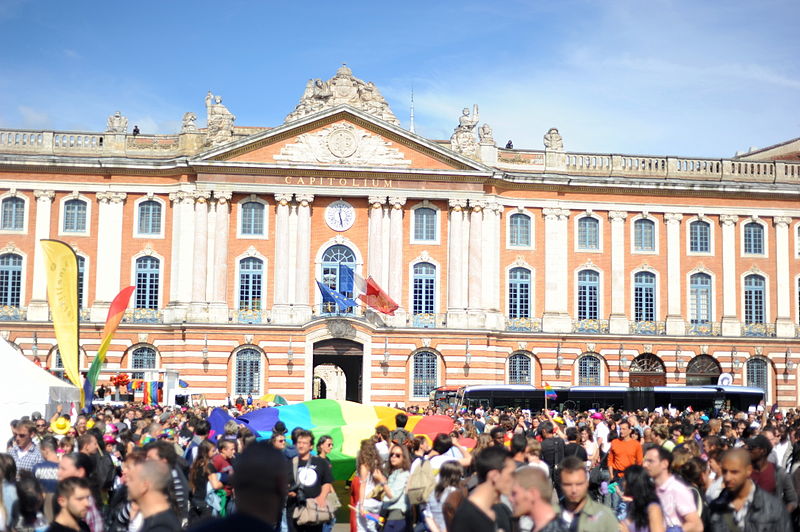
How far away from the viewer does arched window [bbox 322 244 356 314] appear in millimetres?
50125

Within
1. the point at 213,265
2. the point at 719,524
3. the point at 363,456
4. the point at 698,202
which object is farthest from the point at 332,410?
the point at 698,202

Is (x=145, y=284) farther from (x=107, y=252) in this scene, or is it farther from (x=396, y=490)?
(x=396, y=490)

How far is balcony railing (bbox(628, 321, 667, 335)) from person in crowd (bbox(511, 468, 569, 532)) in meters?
45.4

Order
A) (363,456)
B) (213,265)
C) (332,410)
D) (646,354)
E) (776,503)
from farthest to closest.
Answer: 1. (646,354)
2. (213,265)
3. (332,410)
4. (363,456)
5. (776,503)

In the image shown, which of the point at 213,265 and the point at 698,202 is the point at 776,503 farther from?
the point at 698,202

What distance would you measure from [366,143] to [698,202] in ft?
56.1

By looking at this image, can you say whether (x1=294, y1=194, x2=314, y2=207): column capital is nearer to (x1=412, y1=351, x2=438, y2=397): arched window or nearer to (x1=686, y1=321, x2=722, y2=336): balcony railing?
(x1=412, y1=351, x2=438, y2=397): arched window

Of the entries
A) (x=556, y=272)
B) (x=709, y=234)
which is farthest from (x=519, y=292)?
(x=709, y=234)

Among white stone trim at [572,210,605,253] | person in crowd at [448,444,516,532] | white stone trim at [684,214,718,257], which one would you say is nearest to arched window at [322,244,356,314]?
white stone trim at [572,210,605,253]

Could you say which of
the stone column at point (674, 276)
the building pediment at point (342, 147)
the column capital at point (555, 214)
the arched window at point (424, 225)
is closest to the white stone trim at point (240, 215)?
the building pediment at point (342, 147)

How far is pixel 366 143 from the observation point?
165ft

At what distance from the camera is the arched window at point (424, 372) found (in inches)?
1982

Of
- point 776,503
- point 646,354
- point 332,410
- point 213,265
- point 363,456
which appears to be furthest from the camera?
point 646,354

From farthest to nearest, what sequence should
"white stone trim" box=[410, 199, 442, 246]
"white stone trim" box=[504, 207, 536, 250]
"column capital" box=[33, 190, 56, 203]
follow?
"white stone trim" box=[504, 207, 536, 250] < "white stone trim" box=[410, 199, 442, 246] < "column capital" box=[33, 190, 56, 203]
